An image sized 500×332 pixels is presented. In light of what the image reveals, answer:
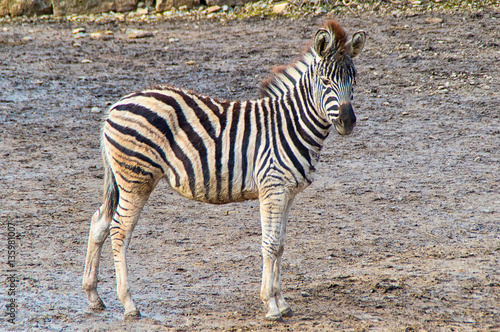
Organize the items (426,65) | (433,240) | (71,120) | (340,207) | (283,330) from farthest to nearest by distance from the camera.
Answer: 1. (426,65)
2. (71,120)
3. (340,207)
4. (433,240)
5. (283,330)

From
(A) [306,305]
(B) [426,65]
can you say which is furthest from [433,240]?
(B) [426,65]

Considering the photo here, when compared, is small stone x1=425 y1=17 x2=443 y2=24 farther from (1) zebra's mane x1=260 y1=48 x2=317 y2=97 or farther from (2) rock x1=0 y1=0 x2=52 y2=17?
(2) rock x1=0 y1=0 x2=52 y2=17

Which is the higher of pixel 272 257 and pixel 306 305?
pixel 272 257

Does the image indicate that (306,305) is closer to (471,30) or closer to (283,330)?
(283,330)

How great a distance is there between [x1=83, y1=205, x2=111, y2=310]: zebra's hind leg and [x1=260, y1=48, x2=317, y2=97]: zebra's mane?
1693 millimetres

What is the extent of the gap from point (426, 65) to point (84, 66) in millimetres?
6837

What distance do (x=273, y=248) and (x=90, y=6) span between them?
1249 centimetres

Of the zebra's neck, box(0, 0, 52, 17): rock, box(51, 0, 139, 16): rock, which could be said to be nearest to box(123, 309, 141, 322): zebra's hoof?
the zebra's neck

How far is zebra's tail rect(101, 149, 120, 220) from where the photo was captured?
15.2ft

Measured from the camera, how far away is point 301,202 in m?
6.82

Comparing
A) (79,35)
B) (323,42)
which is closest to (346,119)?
(323,42)

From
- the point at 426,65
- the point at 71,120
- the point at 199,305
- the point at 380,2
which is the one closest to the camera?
the point at 199,305

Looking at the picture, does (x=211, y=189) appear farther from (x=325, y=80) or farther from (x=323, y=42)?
(x=323, y=42)

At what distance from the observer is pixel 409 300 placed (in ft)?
15.5
